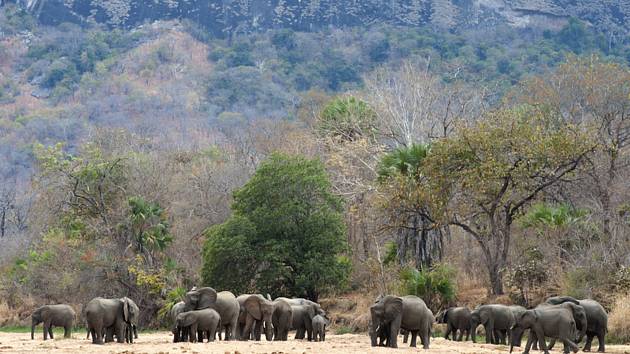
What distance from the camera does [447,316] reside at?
1160 inches

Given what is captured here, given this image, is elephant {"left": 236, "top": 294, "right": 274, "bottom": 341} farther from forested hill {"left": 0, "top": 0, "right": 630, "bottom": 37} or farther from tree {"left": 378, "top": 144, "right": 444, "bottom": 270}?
forested hill {"left": 0, "top": 0, "right": 630, "bottom": 37}

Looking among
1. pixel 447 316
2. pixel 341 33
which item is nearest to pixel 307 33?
pixel 341 33

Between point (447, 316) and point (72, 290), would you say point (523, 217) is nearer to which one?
point (447, 316)

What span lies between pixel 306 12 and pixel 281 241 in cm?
11462

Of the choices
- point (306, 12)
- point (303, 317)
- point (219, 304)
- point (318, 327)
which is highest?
point (306, 12)

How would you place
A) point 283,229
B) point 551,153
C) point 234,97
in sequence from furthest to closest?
point 234,97 → point 283,229 → point 551,153

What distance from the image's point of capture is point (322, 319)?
29766 mm

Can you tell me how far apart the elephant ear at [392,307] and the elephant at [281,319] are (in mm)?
4547

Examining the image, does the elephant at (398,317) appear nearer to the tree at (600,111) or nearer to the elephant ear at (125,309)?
the elephant ear at (125,309)

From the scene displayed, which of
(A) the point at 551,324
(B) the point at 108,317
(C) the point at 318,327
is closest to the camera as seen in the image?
(A) the point at 551,324

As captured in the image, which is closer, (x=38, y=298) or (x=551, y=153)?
(x=551, y=153)

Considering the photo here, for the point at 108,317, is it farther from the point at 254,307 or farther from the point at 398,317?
the point at 398,317

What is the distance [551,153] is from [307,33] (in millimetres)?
114895

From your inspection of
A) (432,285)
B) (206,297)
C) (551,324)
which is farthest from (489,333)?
(206,297)
